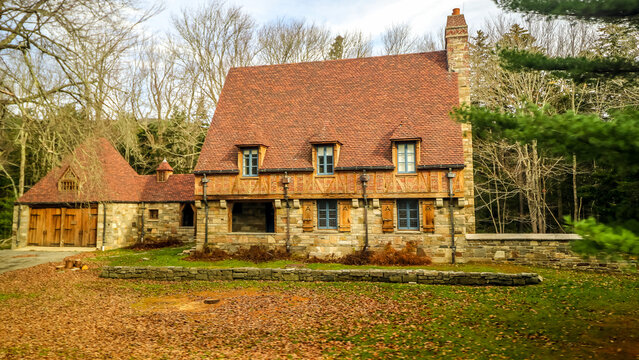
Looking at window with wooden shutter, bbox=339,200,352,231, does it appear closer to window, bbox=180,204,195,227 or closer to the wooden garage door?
window, bbox=180,204,195,227

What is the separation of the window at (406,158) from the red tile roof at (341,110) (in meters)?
0.41

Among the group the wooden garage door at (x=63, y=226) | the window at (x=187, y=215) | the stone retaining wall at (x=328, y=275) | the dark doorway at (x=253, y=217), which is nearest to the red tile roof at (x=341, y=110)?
the dark doorway at (x=253, y=217)

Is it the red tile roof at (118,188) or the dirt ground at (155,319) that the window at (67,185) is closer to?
the red tile roof at (118,188)

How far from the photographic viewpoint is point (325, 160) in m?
17.0

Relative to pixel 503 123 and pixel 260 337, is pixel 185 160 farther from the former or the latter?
pixel 503 123

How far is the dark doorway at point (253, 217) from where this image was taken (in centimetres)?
2053

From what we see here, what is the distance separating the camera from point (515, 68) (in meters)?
7.58

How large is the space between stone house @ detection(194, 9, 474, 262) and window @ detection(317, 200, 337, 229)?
0.14 ft

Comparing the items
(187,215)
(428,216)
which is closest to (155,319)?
(428,216)

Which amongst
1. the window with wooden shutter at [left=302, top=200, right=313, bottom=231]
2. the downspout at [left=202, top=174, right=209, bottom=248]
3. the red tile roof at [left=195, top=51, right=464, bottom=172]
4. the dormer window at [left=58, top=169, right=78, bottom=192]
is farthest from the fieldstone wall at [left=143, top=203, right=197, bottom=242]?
the window with wooden shutter at [left=302, top=200, right=313, bottom=231]

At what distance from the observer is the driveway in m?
16.8

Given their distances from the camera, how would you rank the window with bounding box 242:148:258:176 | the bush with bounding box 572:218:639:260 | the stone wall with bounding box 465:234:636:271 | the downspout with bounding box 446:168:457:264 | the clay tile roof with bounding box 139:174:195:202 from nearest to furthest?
the bush with bounding box 572:218:639:260
the stone wall with bounding box 465:234:636:271
the downspout with bounding box 446:168:457:264
the window with bounding box 242:148:258:176
the clay tile roof with bounding box 139:174:195:202

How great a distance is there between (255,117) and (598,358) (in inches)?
622

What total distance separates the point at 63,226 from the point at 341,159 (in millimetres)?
16450
